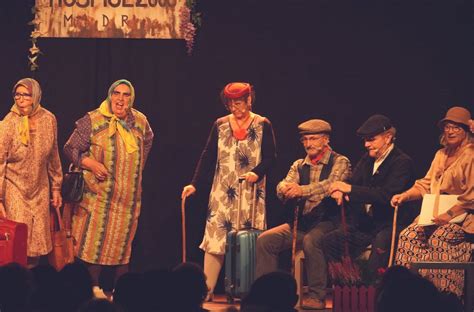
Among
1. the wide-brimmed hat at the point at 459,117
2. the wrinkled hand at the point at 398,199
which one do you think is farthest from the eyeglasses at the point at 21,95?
the wide-brimmed hat at the point at 459,117

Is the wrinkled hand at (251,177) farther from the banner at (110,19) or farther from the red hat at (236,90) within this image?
the banner at (110,19)

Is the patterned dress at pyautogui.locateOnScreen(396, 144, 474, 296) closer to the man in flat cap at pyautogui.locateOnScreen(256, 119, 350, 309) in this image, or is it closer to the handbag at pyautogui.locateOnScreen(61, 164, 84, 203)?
the man in flat cap at pyautogui.locateOnScreen(256, 119, 350, 309)

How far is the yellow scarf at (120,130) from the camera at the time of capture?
9.63 meters

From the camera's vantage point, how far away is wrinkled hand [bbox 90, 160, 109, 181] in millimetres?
9539

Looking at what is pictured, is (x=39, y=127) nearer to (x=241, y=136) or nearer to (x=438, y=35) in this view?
(x=241, y=136)

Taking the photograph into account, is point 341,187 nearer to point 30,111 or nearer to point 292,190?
point 292,190

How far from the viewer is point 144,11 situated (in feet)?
34.5

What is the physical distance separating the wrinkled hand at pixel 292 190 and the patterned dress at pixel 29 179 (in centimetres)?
166

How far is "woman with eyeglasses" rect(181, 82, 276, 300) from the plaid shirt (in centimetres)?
29

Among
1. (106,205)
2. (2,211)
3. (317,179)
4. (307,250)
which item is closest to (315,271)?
(307,250)

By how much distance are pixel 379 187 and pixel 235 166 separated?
3.76 ft

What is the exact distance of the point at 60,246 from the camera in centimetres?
946

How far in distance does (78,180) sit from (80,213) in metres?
0.26

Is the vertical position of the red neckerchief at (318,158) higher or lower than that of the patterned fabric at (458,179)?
higher
